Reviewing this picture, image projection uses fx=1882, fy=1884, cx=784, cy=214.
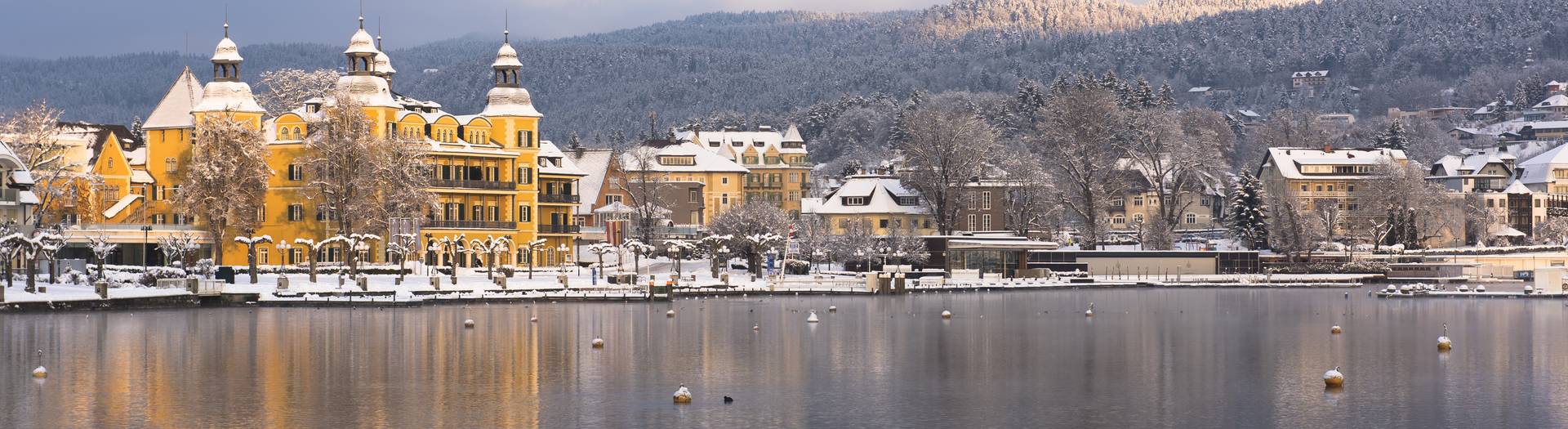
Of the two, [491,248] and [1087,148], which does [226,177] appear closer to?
[491,248]

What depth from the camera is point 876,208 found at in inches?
5281

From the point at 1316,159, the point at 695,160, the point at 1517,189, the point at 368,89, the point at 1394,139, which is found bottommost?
the point at 1517,189

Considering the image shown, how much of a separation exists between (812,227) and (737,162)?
4626 centimetres

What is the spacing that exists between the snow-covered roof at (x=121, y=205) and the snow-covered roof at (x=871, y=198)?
51478 mm

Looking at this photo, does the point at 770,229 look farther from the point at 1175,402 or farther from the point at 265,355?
the point at 1175,402

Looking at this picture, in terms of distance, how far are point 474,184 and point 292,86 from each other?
20831 mm

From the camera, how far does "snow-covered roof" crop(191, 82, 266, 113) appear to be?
9388cm

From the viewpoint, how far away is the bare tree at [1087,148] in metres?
124

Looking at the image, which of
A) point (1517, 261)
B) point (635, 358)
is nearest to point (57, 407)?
point (635, 358)

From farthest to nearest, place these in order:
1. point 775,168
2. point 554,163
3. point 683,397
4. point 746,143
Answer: point 746,143 → point 775,168 → point 554,163 → point 683,397

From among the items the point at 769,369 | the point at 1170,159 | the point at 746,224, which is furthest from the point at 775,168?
the point at 769,369

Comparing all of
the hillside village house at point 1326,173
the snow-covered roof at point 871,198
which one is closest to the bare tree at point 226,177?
the snow-covered roof at point 871,198

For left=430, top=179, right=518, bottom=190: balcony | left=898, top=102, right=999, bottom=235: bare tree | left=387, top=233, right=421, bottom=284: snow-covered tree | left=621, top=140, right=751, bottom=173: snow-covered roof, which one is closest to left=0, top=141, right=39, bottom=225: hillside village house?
left=387, top=233, right=421, bottom=284: snow-covered tree

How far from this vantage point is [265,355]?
4756 centimetres
